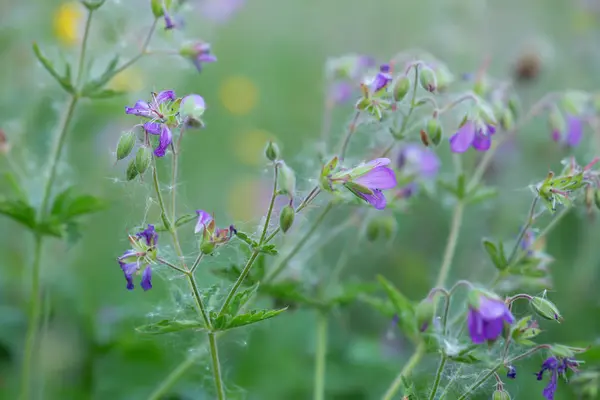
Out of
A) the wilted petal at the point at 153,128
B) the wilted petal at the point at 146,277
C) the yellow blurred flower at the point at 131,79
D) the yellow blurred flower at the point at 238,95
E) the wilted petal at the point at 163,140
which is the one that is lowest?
the wilted petal at the point at 146,277

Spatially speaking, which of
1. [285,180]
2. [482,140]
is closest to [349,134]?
[482,140]

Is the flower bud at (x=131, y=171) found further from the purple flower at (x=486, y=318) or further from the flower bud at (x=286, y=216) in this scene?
the purple flower at (x=486, y=318)

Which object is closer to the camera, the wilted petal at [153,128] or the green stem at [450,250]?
the wilted petal at [153,128]

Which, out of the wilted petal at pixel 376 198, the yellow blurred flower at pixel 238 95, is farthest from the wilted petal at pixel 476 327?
the yellow blurred flower at pixel 238 95

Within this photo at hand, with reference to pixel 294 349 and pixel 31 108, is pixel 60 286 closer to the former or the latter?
pixel 31 108

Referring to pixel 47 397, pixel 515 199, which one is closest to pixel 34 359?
pixel 47 397

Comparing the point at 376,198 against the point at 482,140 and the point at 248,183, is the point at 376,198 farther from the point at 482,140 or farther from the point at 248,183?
the point at 248,183

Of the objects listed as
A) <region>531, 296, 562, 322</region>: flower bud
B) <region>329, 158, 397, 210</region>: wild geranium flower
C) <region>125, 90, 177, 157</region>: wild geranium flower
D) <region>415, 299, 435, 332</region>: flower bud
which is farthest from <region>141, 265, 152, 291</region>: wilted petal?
<region>531, 296, 562, 322</region>: flower bud
